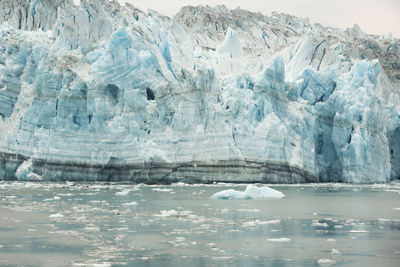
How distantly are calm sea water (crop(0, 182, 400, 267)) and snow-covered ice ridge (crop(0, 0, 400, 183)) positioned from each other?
8581mm

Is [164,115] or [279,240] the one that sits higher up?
[164,115]

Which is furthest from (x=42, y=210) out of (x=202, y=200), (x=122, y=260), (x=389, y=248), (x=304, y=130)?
(x=304, y=130)

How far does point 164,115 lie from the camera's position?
25703 millimetres

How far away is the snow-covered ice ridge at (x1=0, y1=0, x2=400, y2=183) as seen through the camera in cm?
2512

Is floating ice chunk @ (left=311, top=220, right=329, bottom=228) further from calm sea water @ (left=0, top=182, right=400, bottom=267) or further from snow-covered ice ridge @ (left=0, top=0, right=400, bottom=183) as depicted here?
snow-covered ice ridge @ (left=0, top=0, right=400, bottom=183)

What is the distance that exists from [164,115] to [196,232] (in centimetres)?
1601

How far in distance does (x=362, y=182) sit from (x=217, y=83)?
8.63 meters

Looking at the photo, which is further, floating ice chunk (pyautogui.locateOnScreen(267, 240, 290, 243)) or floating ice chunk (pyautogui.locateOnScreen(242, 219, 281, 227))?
floating ice chunk (pyautogui.locateOnScreen(242, 219, 281, 227))

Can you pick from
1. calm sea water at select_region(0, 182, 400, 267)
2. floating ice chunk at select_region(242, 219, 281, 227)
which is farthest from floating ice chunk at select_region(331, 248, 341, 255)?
floating ice chunk at select_region(242, 219, 281, 227)

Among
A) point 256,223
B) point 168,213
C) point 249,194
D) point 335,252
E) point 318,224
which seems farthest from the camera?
point 249,194

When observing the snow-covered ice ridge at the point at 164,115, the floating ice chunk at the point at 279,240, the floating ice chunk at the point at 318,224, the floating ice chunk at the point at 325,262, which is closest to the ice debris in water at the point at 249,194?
the floating ice chunk at the point at 318,224

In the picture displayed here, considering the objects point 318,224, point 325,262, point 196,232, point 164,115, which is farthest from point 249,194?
point 325,262

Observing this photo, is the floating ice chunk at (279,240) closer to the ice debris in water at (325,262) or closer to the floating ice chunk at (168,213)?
the ice debris in water at (325,262)

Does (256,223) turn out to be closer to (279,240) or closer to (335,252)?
(279,240)
